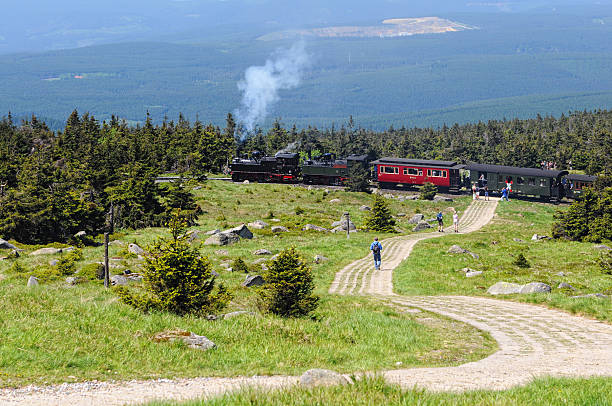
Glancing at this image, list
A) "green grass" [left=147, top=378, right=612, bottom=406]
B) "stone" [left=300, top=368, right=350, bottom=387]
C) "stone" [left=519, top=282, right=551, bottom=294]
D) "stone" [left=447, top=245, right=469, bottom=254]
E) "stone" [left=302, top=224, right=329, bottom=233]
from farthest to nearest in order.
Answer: "stone" [left=302, top=224, right=329, bottom=233] < "stone" [left=447, top=245, right=469, bottom=254] < "stone" [left=519, top=282, right=551, bottom=294] < "stone" [left=300, top=368, right=350, bottom=387] < "green grass" [left=147, top=378, right=612, bottom=406]

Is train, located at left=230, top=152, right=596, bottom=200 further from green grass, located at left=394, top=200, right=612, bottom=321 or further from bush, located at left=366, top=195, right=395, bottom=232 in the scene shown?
bush, located at left=366, top=195, right=395, bottom=232

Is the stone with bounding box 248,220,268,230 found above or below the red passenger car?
below

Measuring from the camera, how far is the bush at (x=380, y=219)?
47750mm

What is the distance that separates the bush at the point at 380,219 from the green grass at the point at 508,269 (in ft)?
19.8

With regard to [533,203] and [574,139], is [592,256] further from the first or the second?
[574,139]

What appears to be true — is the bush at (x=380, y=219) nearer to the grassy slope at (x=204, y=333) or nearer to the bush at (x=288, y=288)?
the grassy slope at (x=204, y=333)

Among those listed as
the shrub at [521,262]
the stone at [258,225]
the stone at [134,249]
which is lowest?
the stone at [258,225]

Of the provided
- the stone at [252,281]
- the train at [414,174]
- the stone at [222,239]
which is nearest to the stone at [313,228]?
the stone at [222,239]

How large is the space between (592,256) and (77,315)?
28610 millimetres

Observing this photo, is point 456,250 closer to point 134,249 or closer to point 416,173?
point 134,249

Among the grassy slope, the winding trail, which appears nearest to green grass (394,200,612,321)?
the winding trail

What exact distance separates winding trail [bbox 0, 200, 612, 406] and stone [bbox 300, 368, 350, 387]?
0.38m

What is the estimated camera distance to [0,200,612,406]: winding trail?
10.4 metres

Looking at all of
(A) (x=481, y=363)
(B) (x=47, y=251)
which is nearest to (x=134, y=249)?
(B) (x=47, y=251)
